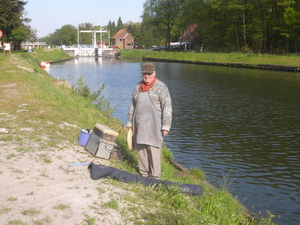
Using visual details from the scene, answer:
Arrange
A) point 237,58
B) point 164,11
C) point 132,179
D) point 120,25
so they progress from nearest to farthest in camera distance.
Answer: point 132,179 < point 237,58 < point 164,11 < point 120,25

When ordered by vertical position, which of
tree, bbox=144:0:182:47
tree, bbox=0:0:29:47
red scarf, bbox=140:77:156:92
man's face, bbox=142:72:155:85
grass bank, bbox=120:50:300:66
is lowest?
red scarf, bbox=140:77:156:92

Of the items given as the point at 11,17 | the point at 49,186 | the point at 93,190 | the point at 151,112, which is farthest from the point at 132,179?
the point at 11,17

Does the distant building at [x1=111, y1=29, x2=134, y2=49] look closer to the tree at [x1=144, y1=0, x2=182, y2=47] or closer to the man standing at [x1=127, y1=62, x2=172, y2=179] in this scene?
the tree at [x1=144, y1=0, x2=182, y2=47]

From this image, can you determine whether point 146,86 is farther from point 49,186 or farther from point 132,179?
point 49,186

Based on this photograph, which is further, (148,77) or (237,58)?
(237,58)

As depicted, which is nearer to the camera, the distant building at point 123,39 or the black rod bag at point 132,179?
the black rod bag at point 132,179

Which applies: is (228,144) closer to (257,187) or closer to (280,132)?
(280,132)

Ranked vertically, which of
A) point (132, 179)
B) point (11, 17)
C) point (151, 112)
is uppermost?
point (11, 17)

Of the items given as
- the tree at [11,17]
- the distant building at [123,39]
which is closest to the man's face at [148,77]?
the tree at [11,17]

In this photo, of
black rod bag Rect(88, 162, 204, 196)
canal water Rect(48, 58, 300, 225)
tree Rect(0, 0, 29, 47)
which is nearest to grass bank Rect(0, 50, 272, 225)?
black rod bag Rect(88, 162, 204, 196)

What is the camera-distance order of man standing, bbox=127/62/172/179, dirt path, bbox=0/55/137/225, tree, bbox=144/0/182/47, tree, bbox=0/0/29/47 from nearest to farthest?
dirt path, bbox=0/55/137/225 → man standing, bbox=127/62/172/179 → tree, bbox=0/0/29/47 → tree, bbox=144/0/182/47

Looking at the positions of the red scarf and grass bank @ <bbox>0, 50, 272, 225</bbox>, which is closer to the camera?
grass bank @ <bbox>0, 50, 272, 225</bbox>

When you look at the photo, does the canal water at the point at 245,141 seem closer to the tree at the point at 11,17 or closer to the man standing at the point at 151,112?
the man standing at the point at 151,112

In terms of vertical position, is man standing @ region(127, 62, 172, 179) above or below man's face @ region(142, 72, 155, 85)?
below
